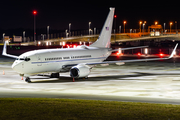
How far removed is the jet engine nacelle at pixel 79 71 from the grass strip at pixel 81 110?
44.7ft

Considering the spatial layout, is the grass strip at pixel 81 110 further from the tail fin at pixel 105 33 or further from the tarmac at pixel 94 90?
the tail fin at pixel 105 33

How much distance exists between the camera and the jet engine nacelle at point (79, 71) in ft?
117

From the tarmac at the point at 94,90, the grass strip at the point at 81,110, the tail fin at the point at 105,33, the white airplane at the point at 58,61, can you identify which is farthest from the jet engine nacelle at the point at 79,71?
the grass strip at the point at 81,110

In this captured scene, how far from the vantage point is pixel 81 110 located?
1841 cm

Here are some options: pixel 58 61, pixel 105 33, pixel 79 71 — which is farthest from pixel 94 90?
pixel 105 33

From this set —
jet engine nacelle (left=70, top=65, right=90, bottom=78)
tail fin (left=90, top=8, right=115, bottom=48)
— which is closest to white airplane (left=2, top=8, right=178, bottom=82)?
jet engine nacelle (left=70, top=65, right=90, bottom=78)

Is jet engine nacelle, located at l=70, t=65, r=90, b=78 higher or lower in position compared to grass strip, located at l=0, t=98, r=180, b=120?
higher

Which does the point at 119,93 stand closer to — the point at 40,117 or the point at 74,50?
the point at 40,117

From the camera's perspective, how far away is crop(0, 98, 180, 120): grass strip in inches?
653

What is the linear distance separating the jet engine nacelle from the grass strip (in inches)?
537

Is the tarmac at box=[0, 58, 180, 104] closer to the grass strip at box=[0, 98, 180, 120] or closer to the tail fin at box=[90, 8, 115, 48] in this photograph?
the grass strip at box=[0, 98, 180, 120]

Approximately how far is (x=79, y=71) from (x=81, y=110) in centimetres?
1723

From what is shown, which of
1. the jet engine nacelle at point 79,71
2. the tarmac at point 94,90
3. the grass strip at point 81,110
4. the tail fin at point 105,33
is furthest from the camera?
the tail fin at point 105,33

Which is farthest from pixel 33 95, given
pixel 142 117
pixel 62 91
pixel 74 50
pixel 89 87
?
pixel 74 50
